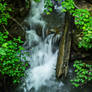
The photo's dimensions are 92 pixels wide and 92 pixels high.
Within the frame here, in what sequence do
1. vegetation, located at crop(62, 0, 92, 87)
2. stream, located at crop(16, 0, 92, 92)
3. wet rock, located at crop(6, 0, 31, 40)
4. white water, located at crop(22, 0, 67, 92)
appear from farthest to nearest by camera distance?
1. wet rock, located at crop(6, 0, 31, 40)
2. white water, located at crop(22, 0, 67, 92)
3. stream, located at crop(16, 0, 92, 92)
4. vegetation, located at crop(62, 0, 92, 87)

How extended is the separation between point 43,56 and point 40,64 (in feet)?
1.65

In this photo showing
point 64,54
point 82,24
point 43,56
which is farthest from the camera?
point 43,56

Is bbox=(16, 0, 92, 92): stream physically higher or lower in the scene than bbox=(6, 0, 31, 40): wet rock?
lower

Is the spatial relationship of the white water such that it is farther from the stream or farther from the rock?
the rock

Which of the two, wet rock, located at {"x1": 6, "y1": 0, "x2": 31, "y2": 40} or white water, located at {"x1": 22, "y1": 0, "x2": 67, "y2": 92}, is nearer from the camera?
white water, located at {"x1": 22, "y1": 0, "x2": 67, "y2": 92}

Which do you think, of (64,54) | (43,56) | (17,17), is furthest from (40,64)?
(17,17)

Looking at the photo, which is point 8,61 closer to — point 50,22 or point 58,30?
point 58,30

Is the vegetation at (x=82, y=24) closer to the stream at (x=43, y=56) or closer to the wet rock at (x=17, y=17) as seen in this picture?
the stream at (x=43, y=56)

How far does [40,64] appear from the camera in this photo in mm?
5812

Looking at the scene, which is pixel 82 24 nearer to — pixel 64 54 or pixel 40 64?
pixel 64 54

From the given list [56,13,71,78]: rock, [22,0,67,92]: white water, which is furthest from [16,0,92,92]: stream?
[56,13,71,78]: rock

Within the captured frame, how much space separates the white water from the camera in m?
4.58

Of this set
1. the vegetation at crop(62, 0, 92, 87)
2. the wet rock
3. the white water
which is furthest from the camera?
the wet rock

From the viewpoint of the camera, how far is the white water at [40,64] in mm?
4578
